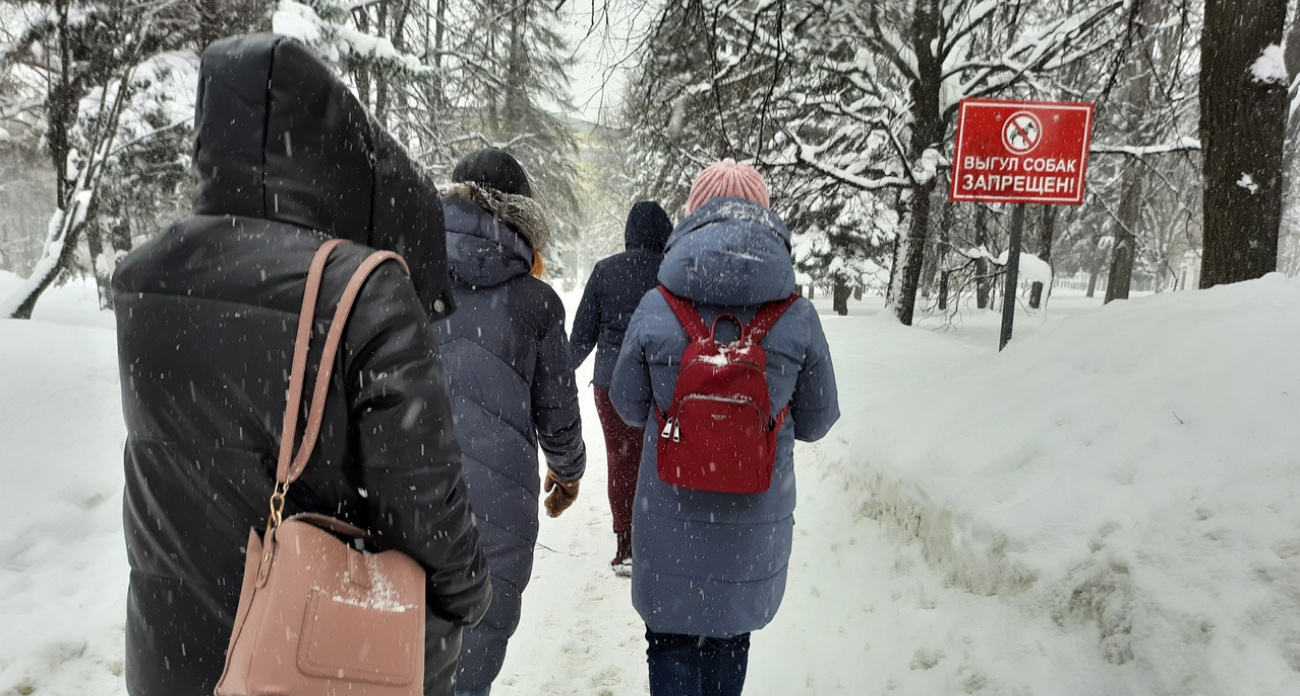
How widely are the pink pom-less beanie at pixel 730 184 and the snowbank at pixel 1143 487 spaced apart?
187cm

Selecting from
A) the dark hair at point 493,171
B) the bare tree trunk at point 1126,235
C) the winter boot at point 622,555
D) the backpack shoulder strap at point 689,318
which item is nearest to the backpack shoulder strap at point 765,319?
the backpack shoulder strap at point 689,318

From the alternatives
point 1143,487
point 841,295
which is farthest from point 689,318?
point 841,295

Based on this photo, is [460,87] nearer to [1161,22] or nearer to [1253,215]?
[1161,22]

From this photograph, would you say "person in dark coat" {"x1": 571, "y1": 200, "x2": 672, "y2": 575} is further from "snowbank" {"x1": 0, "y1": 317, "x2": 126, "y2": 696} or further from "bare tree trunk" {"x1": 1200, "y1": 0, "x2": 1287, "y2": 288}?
"bare tree trunk" {"x1": 1200, "y1": 0, "x2": 1287, "y2": 288}

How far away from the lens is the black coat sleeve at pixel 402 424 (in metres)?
1.19

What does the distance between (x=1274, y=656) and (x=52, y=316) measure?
15.2 m

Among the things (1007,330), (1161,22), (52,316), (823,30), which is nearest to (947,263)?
(1161,22)

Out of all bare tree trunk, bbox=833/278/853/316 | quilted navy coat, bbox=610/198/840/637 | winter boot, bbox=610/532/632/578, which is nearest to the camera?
quilted navy coat, bbox=610/198/840/637

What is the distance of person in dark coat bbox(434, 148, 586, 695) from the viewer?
2.10 m

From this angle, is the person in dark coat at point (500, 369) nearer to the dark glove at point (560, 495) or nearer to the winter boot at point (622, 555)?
the dark glove at point (560, 495)

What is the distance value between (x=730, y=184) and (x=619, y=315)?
70.1 inches

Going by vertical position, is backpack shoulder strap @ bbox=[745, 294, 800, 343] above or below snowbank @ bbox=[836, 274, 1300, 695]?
above

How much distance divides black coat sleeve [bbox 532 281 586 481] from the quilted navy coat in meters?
0.18

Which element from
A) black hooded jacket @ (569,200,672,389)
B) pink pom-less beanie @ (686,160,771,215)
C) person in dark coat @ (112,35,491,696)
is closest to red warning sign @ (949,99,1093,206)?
black hooded jacket @ (569,200,672,389)
